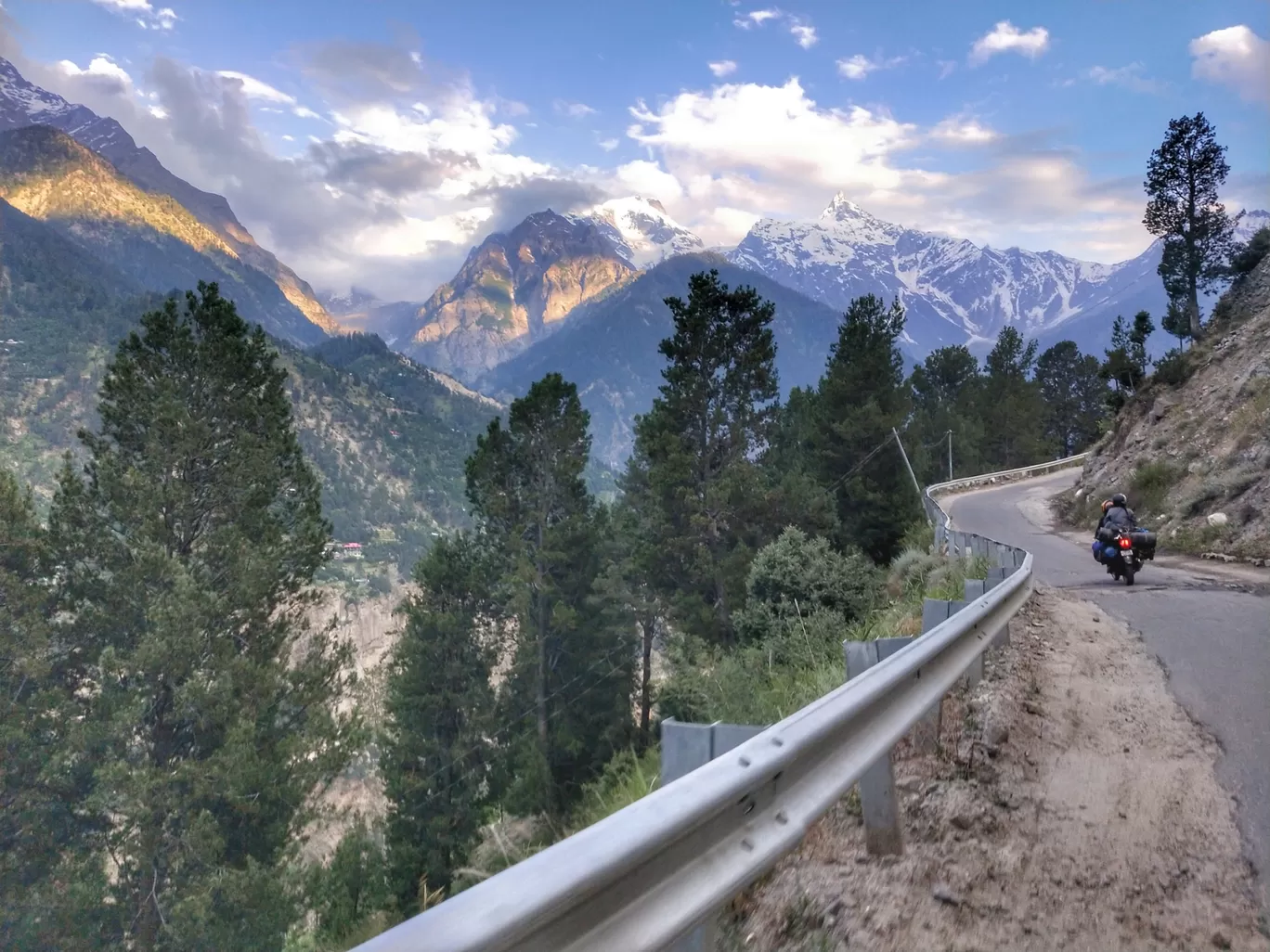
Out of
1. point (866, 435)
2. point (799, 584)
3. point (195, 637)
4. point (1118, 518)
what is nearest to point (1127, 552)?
point (1118, 518)

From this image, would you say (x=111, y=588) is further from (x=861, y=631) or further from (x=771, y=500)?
(x=771, y=500)

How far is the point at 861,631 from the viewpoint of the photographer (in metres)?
8.24

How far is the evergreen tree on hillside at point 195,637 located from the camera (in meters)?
18.4

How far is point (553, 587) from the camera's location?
35.1m

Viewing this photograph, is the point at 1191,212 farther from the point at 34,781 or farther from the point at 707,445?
the point at 34,781

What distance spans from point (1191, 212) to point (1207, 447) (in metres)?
30.9

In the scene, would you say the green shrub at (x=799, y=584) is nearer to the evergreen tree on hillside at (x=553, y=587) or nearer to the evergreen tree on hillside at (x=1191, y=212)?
the evergreen tree on hillside at (x=553, y=587)

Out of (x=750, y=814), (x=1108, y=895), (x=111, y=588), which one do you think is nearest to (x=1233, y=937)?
(x=1108, y=895)

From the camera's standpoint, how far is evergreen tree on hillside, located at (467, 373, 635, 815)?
34.0m

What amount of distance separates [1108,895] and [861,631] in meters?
5.48

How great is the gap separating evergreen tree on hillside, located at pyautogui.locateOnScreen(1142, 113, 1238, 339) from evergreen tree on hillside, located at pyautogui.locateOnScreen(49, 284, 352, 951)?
4315 centimetres

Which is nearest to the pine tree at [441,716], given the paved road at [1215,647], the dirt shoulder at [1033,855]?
the paved road at [1215,647]

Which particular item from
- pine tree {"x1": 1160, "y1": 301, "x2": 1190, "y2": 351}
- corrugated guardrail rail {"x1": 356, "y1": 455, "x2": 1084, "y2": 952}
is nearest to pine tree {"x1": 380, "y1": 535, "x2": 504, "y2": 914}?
corrugated guardrail rail {"x1": 356, "y1": 455, "x2": 1084, "y2": 952}

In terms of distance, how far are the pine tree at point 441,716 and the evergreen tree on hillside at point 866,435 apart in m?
16.5
